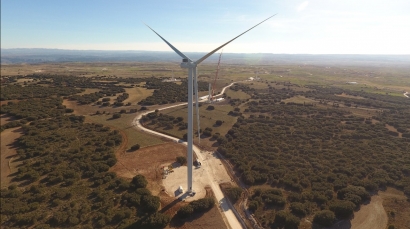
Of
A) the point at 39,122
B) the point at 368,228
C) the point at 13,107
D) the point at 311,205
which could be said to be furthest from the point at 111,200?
the point at 13,107

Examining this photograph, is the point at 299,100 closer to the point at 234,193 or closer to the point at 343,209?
the point at 343,209

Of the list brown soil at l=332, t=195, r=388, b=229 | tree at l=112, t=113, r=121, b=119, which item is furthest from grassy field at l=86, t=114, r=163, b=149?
brown soil at l=332, t=195, r=388, b=229

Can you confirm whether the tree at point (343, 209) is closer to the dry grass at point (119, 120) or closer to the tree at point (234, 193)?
the tree at point (234, 193)

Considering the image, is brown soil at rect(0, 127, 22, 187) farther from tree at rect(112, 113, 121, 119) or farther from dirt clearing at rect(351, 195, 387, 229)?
dirt clearing at rect(351, 195, 387, 229)

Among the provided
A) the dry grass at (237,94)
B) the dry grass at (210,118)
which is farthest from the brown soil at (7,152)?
the dry grass at (237,94)

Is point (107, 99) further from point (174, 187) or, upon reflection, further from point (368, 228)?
point (368, 228)

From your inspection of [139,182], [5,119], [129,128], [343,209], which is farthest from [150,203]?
[5,119]
